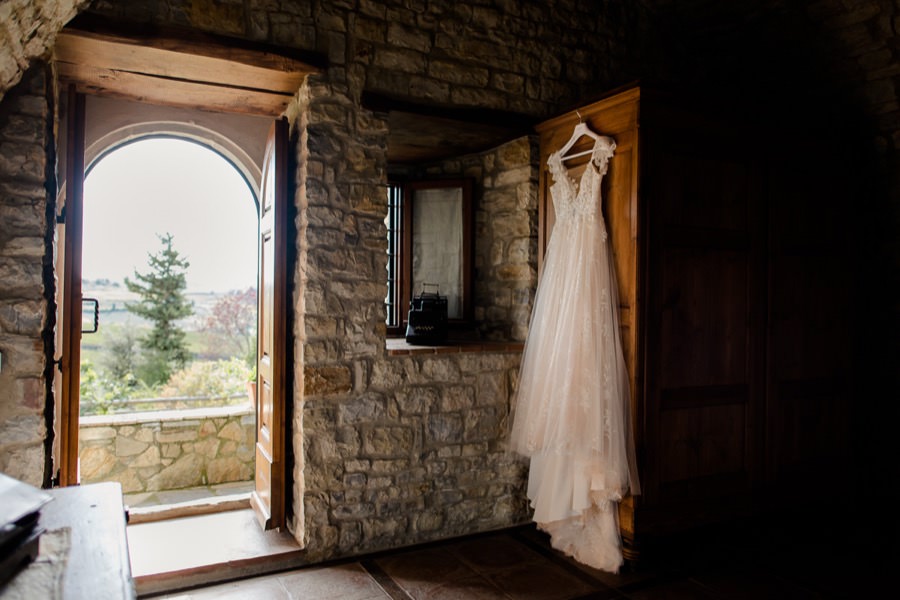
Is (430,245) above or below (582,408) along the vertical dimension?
Answer: above

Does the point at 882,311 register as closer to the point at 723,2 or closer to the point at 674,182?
the point at 674,182

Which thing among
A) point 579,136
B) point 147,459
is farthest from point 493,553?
point 147,459

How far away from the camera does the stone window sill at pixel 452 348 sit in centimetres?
334

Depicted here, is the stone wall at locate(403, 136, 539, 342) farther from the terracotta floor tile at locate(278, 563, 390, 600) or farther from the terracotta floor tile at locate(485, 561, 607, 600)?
the terracotta floor tile at locate(278, 563, 390, 600)

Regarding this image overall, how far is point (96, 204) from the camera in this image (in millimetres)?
10477

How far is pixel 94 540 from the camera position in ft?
4.12

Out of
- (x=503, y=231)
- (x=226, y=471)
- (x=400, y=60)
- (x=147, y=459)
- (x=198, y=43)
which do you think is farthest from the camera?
(x=226, y=471)

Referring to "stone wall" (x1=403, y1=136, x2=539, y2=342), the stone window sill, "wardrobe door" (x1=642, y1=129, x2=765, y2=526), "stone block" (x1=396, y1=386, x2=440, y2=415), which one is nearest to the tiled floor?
"wardrobe door" (x1=642, y1=129, x2=765, y2=526)

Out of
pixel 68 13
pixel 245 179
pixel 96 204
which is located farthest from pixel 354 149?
pixel 96 204

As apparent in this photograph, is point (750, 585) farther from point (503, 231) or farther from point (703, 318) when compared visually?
point (503, 231)

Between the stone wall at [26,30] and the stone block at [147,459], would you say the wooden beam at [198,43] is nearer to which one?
the stone wall at [26,30]

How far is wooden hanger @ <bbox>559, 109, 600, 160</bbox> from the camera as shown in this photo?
3.23 metres

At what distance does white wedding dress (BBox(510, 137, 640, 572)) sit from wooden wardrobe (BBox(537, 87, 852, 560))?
0.29 feet

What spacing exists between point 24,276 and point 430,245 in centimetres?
250
